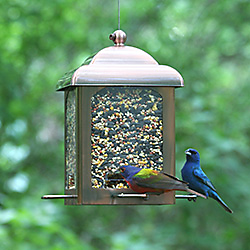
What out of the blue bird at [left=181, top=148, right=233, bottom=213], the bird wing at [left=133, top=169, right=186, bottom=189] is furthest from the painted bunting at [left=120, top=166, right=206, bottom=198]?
the blue bird at [left=181, top=148, right=233, bottom=213]

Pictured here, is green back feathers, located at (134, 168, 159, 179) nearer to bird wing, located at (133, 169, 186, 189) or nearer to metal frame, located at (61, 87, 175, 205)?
bird wing, located at (133, 169, 186, 189)

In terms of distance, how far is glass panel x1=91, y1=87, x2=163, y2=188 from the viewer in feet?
14.8

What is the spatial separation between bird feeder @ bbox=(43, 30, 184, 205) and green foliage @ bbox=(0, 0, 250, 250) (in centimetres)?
443

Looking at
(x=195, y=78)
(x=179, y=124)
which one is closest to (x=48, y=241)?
(x=179, y=124)

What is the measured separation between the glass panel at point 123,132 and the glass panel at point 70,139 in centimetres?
29

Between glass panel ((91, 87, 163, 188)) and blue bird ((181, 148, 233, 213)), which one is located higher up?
glass panel ((91, 87, 163, 188))

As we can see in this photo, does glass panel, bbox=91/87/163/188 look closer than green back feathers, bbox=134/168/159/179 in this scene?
No

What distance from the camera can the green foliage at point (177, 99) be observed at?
938 centimetres

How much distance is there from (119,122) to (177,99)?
5355mm

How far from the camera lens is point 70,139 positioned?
16.2 feet

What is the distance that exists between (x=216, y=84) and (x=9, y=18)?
3.43 m

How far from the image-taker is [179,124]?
31.3 feet

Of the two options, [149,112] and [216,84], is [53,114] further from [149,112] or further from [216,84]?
[149,112]

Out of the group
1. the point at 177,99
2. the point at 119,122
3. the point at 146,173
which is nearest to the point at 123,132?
the point at 119,122
